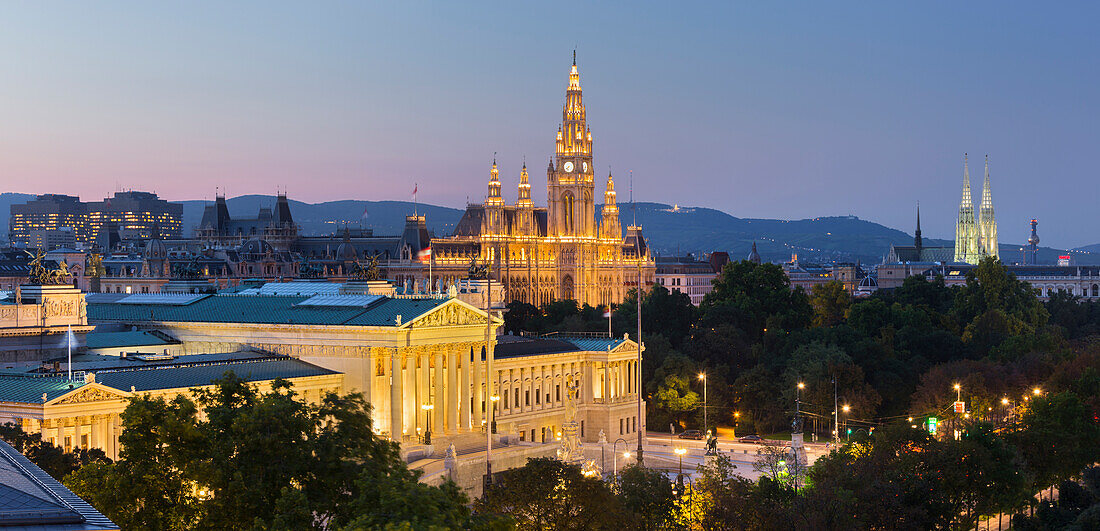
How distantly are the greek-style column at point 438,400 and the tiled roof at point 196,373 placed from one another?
650 cm

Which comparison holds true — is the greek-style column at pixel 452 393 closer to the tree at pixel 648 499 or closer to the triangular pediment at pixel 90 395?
the triangular pediment at pixel 90 395

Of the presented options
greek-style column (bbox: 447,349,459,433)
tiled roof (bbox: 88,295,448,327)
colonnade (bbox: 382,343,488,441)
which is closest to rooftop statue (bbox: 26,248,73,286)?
tiled roof (bbox: 88,295,448,327)

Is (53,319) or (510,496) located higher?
(53,319)

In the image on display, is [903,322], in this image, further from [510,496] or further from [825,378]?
[510,496]

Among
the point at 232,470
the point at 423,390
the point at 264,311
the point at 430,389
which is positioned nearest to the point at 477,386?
the point at 430,389

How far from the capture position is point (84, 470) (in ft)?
152

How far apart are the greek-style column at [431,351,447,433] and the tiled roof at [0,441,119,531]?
58827 mm

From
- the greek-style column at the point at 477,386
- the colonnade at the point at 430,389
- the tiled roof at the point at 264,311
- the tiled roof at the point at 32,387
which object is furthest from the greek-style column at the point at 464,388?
the tiled roof at the point at 32,387

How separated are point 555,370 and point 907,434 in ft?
137

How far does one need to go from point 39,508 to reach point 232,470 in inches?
670

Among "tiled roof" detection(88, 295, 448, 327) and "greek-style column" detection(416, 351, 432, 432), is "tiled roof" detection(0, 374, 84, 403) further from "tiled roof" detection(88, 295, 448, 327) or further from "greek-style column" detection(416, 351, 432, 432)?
"greek-style column" detection(416, 351, 432, 432)

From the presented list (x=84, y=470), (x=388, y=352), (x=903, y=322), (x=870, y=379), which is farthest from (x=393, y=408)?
(x=903, y=322)

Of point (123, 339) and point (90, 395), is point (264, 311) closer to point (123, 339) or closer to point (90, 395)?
point (123, 339)

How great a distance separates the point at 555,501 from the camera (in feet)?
190
